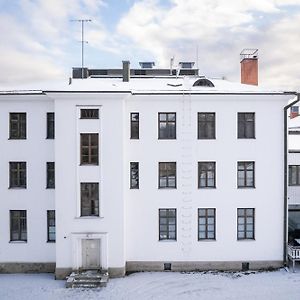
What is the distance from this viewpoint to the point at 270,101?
2077cm

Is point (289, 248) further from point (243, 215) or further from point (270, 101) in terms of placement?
point (270, 101)

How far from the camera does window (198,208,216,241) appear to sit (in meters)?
20.9

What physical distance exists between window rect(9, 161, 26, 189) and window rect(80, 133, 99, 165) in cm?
381

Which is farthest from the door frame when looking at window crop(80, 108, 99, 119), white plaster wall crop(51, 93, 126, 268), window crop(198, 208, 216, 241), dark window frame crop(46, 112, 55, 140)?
window crop(80, 108, 99, 119)

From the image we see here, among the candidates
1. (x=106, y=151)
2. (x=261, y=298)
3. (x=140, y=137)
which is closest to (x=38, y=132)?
(x=106, y=151)

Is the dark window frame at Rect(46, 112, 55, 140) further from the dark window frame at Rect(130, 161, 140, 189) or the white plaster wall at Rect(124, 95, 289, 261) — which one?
the dark window frame at Rect(130, 161, 140, 189)

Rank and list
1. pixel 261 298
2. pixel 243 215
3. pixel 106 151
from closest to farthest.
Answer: pixel 261 298, pixel 106 151, pixel 243 215

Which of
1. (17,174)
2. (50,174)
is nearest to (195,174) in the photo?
(50,174)

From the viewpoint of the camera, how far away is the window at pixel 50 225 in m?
20.9

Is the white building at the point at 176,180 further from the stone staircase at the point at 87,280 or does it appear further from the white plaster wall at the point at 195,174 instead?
Result: the stone staircase at the point at 87,280

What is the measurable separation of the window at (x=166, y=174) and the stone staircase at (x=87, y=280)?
226 inches

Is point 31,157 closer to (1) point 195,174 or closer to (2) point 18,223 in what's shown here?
(2) point 18,223

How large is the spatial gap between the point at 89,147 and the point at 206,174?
22.0 feet

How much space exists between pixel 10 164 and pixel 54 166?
8.27ft
